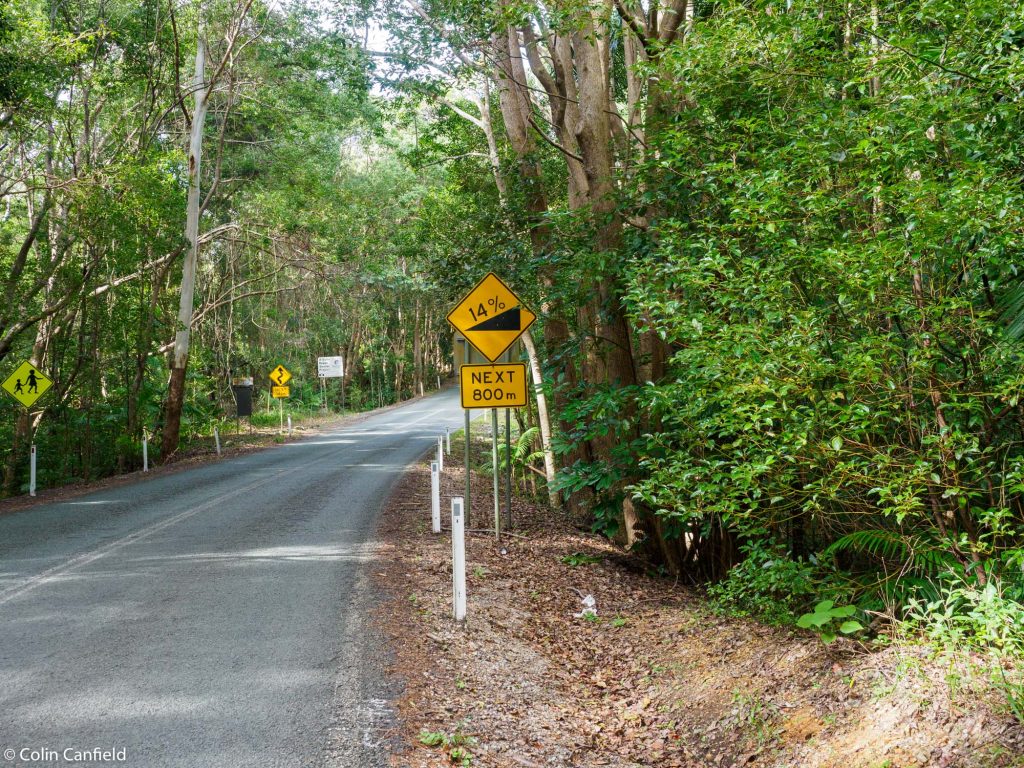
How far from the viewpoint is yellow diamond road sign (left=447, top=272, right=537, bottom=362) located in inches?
424

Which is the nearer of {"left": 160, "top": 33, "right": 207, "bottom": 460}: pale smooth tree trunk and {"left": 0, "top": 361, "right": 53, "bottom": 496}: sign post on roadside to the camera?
{"left": 0, "top": 361, "right": 53, "bottom": 496}: sign post on roadside

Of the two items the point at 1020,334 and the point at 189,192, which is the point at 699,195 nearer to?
the point at 1020,334

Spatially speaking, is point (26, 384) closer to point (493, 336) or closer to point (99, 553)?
point (99, 553)

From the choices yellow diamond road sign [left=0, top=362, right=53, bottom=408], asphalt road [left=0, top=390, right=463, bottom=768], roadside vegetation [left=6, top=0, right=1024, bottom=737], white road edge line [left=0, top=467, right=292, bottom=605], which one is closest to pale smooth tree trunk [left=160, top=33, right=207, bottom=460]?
roadside vegetation [left=6, top=0, right=1024, bottom=737]

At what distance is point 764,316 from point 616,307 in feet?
14.4

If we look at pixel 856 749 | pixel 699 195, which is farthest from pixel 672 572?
pixel 856 749

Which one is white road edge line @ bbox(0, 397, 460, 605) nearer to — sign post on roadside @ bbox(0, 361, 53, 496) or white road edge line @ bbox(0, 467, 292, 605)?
white road edge line @ bbox(0, 467, 292, 605)

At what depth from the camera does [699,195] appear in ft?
→ 27.0

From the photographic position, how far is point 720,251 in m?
6.90

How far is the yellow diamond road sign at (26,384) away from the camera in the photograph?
56.5ft

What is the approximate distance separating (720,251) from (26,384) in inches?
632

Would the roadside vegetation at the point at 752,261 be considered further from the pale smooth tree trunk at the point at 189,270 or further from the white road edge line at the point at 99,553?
the white road edge line at the point at 99,553

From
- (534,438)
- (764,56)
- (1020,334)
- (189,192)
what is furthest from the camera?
(189,192)

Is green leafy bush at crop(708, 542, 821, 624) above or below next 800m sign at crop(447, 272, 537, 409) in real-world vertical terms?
below
